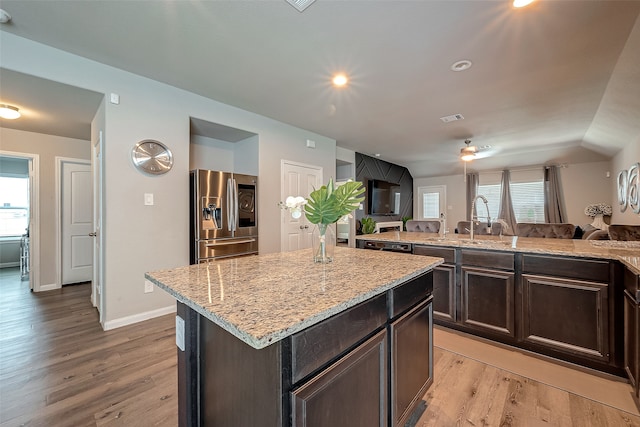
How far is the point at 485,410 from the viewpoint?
159 centimetres

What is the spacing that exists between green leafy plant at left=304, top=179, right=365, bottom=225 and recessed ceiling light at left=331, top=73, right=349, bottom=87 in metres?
1.78

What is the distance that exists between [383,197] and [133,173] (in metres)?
5.69

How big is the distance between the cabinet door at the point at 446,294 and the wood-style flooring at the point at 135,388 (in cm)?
43

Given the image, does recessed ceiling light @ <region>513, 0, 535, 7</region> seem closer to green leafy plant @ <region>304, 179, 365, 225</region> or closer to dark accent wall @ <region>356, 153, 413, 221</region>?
green leafy plant @ <region>304, 179, 365, 225</region>

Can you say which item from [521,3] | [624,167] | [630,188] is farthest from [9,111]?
[624,167]

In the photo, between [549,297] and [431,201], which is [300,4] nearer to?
[549,297]

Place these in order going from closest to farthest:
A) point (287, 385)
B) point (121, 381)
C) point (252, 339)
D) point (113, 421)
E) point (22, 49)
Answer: point (252, 339), point (287, 385), point (113, 421), point (121, 381), point (22, 49)

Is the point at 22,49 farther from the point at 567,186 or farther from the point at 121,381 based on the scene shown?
the point at 567,186

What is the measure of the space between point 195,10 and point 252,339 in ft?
7.41

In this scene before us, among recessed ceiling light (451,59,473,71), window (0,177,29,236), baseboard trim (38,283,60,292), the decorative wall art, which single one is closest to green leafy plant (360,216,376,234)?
recessed ceiling light (451,59,473,71)

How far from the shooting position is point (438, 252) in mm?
2617

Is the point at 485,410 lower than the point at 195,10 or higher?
lower

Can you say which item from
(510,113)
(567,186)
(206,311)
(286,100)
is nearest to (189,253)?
(286,100)

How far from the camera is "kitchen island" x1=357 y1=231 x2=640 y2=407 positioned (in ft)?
6.06
